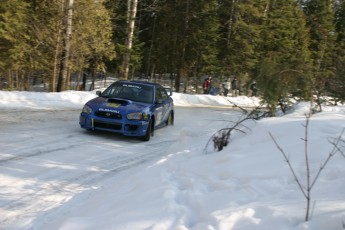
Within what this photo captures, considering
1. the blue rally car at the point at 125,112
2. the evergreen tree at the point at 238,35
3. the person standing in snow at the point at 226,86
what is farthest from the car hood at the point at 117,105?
the person standing in snow at the point at 226,86

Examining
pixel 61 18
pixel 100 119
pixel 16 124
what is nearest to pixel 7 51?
pixel 61 18

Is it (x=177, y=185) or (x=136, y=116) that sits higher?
(x=136, y=116)

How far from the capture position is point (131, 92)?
38.4 feet

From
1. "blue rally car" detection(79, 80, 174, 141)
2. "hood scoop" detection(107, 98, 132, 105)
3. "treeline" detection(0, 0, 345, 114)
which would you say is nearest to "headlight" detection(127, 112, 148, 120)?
"blue rally car" detection(79, 80, 174, 141)

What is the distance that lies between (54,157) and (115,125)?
2729 mm

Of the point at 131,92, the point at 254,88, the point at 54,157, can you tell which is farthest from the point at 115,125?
the point at 254,88

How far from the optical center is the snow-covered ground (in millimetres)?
3895

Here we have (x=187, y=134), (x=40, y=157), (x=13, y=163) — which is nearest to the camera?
(x=13, y=163)

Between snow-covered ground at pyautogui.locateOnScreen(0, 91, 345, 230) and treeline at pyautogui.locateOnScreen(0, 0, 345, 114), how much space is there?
1.74 m

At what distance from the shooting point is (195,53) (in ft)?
113

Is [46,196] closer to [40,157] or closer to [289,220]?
[40,157]

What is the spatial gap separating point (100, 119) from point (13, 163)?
3.48 meters

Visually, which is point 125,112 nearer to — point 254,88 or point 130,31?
point 254,88

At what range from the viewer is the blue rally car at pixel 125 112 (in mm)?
10391
